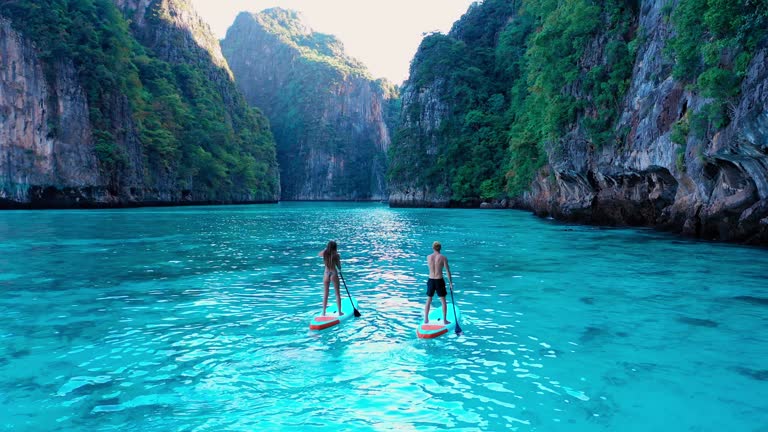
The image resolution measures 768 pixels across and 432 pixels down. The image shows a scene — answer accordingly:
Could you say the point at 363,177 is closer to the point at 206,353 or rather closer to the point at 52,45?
the point at 52,45

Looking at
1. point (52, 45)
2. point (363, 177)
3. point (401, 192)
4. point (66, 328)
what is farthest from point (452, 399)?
point (363, 177)

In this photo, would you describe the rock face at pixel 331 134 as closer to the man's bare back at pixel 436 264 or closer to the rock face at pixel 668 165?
the rock face at pixel 668 165

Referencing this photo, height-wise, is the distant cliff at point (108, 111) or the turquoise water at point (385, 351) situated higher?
the distant cliff at point (108, 111)

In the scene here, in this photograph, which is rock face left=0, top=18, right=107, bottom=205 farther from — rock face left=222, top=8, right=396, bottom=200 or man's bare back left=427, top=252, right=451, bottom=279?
rock face left=222, top=8, right=396, bottom=200

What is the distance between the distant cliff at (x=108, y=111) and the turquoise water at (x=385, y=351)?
55923 mm

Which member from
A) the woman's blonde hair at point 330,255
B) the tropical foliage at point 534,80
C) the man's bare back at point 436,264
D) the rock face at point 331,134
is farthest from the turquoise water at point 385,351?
the rock face at point 331,134

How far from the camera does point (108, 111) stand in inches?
2820

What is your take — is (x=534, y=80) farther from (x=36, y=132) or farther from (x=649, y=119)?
(x=36, y=132)

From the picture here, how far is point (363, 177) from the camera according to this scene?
7121 inches

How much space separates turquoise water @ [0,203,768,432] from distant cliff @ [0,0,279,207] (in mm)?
55923

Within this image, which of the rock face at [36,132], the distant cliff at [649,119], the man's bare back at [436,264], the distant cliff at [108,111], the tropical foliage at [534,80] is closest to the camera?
the man's bare back at [436,264]

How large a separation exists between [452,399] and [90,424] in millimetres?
3975

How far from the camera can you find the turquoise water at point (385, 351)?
5625 millimetres

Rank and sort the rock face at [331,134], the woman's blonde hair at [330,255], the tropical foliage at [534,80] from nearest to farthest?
the woman's blonde hair at [330,255] < the tropical foliage at [534,80] < the rock face at [331,134]
